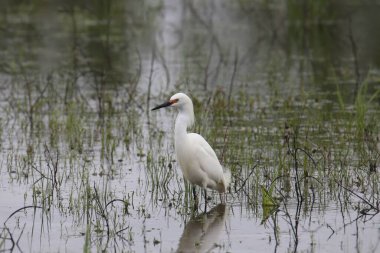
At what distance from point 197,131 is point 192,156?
2207 millimetres

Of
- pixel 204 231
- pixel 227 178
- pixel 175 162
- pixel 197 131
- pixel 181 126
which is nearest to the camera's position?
pixel 204 231

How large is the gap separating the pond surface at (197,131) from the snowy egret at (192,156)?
222 mm

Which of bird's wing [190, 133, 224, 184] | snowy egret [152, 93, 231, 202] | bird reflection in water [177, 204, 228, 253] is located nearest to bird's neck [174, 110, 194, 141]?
snowy egret [152, 93, 231, 202]

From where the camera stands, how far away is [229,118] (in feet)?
39.1

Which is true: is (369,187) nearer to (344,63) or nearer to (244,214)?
(244,214)

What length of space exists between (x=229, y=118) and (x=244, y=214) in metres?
4.32

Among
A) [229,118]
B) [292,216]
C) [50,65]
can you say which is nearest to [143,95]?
[229,118]

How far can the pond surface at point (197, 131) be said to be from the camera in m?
7.22

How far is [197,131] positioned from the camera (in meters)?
10.3

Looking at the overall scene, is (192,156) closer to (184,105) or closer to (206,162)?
(206,162)

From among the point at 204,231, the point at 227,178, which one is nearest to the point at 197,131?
the point at 227,178

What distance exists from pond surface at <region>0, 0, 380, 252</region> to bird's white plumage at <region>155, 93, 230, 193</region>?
8.8 inches

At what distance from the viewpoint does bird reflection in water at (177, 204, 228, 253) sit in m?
6.78

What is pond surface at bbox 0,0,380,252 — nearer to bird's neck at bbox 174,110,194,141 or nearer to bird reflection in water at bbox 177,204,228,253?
bird reflection in water at bbox 177,204,228,253
